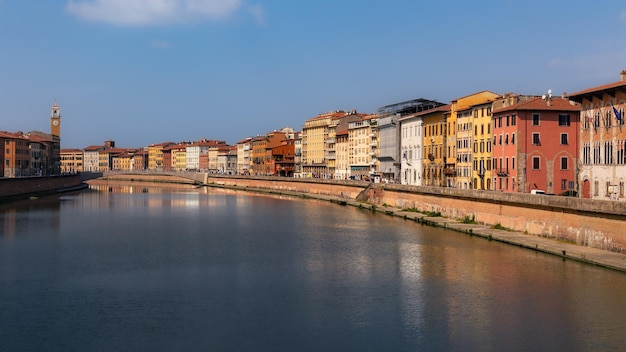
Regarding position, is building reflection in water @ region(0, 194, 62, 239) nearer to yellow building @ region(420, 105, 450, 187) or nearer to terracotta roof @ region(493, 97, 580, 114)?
terracotta roof @ region(493, 97, 580, 114)

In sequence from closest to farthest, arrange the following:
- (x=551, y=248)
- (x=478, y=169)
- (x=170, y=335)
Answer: (x=170, y=335), (x=551, y=248), (x=478, y=169)

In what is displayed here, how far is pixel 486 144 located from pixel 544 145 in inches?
261

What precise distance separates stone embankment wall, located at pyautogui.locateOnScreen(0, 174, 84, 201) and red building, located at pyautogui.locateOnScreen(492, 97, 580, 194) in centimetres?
5216

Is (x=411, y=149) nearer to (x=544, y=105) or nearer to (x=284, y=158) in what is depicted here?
(x=544, y=105)

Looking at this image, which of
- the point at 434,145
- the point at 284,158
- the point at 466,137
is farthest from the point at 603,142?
the point at 284,158

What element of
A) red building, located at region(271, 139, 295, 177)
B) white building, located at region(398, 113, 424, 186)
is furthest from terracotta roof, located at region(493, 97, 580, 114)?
red building, located at region(271, 139, 295, 177)

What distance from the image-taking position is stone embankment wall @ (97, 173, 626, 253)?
100ft

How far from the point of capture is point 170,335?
66.1 feet

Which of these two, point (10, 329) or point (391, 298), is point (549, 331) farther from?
point (10, 329)

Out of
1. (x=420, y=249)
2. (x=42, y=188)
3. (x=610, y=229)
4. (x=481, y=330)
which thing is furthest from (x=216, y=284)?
(x=42, y=188)

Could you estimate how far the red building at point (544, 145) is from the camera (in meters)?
49.6

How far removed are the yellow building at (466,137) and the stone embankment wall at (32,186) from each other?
45411 mm

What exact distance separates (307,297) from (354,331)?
4.63 m

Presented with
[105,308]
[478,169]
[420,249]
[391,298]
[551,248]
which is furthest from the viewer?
[478,169]
